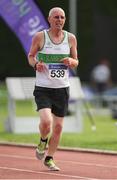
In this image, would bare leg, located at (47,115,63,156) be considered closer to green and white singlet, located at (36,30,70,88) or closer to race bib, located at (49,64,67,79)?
green and white singlet, located at (36,30,70,88)

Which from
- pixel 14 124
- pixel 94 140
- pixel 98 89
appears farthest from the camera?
pixel 98 89

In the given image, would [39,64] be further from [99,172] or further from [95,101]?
[95,101]

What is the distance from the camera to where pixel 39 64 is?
1052 cm

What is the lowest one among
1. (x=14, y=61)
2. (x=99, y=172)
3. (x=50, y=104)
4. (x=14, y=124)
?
(x=14, y=61)

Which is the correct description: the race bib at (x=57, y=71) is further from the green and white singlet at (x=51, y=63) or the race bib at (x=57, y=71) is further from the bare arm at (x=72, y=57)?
the bare arm at (x=72, y=57)

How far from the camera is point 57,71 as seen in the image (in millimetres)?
10641

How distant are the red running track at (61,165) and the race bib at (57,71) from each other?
130 centimetres

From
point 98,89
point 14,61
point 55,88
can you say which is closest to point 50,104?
point 55,88

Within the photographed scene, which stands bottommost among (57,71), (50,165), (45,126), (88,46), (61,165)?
(88,46)

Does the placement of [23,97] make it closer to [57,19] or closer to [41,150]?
[41,150]

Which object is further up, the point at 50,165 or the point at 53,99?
the point at 53,99

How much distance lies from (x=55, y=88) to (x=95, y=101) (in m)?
17.1

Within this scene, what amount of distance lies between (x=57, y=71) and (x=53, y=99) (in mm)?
397

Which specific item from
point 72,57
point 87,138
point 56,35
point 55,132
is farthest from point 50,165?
point 87,138
